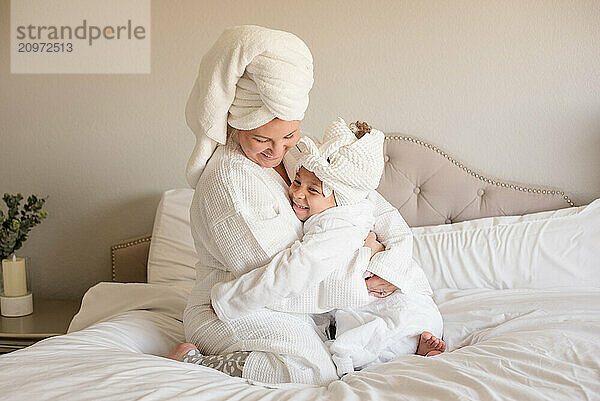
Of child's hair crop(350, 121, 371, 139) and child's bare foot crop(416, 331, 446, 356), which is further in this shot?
child's hair crop(350, 121, 371, 139)

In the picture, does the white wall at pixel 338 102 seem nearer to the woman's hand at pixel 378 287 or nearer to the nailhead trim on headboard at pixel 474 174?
the nailhead trim on headboard at pixel 474 174

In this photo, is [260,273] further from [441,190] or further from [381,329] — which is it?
[441,190]

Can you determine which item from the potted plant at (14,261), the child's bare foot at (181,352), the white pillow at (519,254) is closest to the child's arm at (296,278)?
the child's bare foot at (181,352)

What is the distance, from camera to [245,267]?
5.70 feet

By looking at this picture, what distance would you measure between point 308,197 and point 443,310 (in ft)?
2.13

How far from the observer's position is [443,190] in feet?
8.89

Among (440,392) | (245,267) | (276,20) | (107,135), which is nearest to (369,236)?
(245,267)

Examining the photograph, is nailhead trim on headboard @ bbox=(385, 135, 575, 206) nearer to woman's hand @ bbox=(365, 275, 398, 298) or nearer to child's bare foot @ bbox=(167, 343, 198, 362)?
woman's hand @ bbox=(365, 275, 398, 298)

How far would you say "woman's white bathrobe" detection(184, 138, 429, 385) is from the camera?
64.4 inches

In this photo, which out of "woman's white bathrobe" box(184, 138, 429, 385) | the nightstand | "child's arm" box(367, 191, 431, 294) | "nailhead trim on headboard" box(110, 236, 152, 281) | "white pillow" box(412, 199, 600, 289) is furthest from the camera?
"nailhead trim on headboard" box(110, 236, 152, 281)

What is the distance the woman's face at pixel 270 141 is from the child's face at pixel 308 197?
8cm

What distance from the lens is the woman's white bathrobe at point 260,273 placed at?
1635mm

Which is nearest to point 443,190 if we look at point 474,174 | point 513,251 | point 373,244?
point 474,174

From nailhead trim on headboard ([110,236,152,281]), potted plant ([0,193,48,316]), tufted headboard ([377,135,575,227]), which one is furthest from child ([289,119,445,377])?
potted plant ([0,193,48,316])
